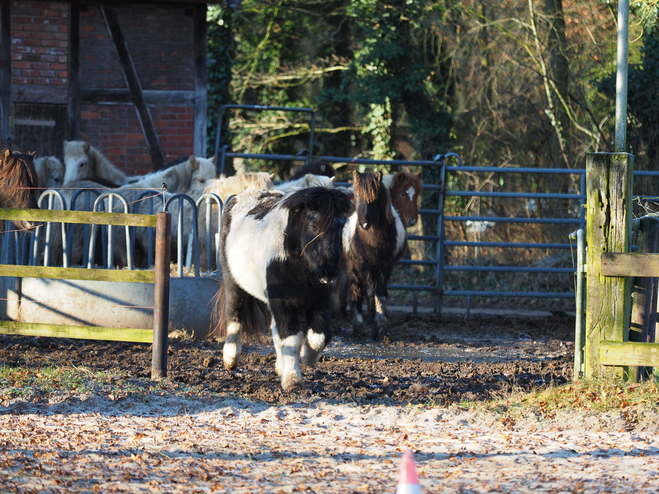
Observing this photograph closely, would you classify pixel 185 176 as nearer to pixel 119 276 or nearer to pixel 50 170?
pixel 50 170

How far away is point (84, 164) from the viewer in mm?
11281

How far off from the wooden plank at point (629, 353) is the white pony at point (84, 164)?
8.28 metres

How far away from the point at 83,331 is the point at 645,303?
4.54 m

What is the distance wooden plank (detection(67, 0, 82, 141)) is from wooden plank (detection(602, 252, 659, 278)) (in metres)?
9.54

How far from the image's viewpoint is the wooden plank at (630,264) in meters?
5.16

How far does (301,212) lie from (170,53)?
7968mm

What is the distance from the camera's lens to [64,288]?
8.16 m

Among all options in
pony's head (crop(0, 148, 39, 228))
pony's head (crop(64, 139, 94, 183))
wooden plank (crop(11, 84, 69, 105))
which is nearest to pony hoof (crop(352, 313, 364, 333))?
pony's head (crop(0, 148, 39, 228))

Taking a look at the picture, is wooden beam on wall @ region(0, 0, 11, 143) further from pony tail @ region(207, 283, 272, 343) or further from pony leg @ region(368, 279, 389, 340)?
pony tail @ region(207, 283, 272, 343)

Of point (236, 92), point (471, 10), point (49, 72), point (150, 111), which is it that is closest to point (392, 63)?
point (471, 10)

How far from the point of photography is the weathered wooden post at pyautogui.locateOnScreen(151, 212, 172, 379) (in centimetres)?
606

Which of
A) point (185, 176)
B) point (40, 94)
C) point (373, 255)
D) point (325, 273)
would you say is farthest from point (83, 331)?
point (40, 94)

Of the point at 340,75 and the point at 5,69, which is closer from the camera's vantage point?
the point at 5,69

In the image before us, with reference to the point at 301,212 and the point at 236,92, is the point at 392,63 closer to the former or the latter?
the point at 236,92
